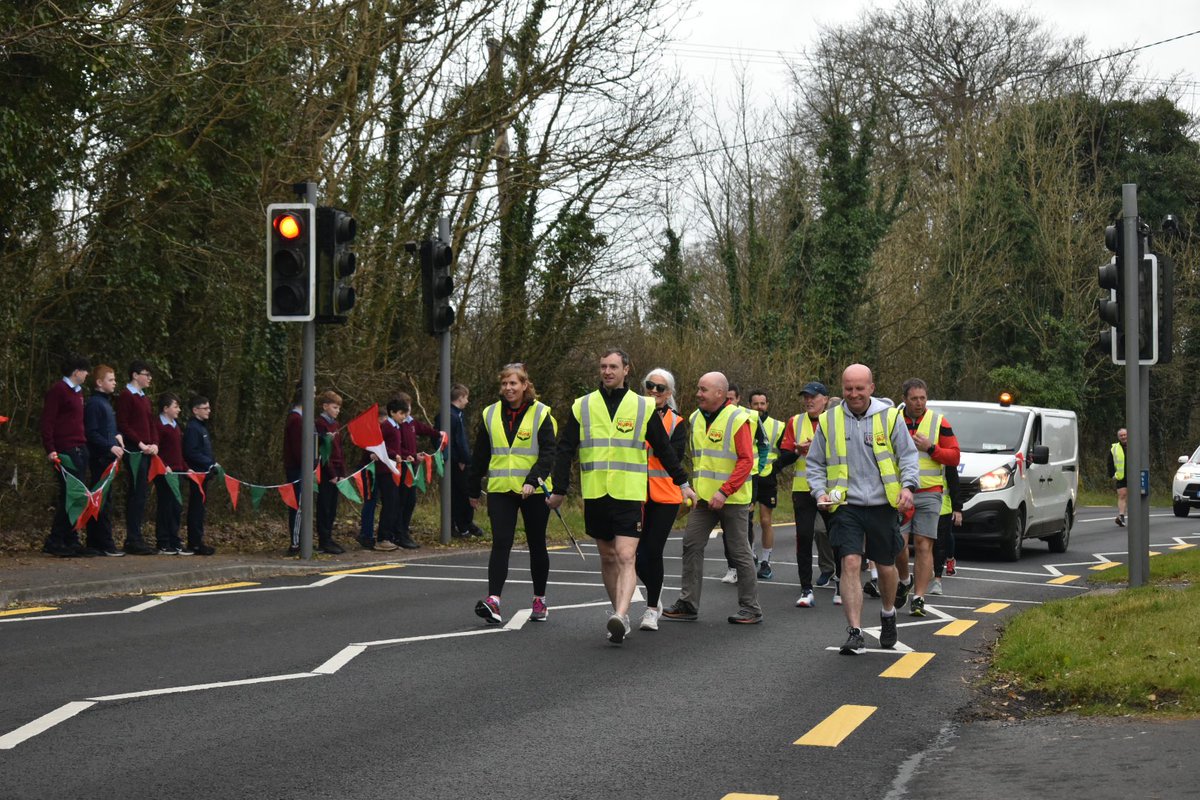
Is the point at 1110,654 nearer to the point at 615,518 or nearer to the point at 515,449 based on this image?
the point at 615,518

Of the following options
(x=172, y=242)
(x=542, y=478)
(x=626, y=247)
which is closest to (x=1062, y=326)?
(x=626, y=247)

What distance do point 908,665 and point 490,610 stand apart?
305cm

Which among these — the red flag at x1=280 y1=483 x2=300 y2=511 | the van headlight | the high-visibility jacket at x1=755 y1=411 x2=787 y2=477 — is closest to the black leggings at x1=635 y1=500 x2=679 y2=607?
the high-visibility jacket at x1=755 y1=411 x2=787 y2=477

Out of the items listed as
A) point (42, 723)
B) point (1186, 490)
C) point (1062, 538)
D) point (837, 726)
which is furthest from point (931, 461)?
point (1186, 490)

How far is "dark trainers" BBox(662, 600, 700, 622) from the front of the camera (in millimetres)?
12055

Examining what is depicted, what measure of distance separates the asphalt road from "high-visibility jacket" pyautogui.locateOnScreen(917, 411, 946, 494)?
1053 millimetres

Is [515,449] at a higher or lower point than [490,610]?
higher

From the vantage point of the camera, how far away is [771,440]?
16.9 metres

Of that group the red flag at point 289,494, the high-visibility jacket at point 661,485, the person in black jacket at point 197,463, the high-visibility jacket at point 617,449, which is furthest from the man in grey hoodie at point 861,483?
the person in black jacket at point 197,463

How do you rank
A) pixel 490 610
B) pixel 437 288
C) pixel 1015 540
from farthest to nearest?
pixel 1015 540, pixel 437 288, pixel 490 610

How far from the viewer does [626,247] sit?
2845 cm

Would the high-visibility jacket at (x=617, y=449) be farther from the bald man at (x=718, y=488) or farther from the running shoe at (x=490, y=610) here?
the bald man at (x=718, y=488)

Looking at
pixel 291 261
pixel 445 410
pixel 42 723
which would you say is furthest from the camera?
pixel 445 410

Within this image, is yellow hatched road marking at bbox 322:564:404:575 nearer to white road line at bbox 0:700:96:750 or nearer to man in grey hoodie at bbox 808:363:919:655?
man in grey hoodie at bbox 808:363:919:655
